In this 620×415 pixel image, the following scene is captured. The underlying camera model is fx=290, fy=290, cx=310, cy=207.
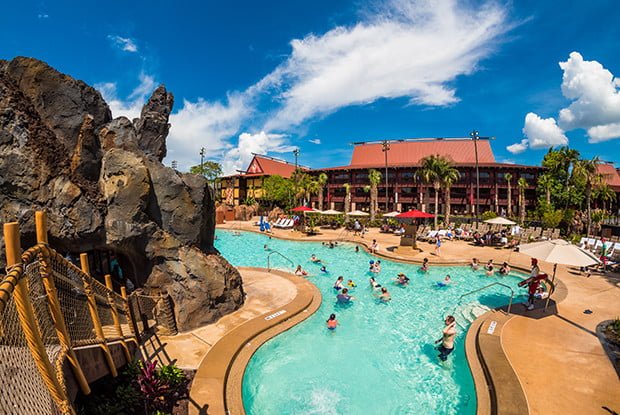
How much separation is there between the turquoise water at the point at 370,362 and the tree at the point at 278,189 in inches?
1461

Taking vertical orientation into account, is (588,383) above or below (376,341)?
above

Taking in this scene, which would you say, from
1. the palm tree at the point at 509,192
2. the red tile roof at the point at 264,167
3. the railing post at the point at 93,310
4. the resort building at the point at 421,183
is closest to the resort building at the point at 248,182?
the red tile roof at the point at 264,167

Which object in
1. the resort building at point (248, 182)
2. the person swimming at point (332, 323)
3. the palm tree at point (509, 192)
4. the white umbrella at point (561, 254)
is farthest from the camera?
the resort building at point (248, 182)

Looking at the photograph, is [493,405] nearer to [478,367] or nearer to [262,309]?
[478,367]

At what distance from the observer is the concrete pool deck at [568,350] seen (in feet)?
20.1

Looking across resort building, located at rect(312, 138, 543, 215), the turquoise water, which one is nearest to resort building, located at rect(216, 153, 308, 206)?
resort building, located at rect(312, 138, 543, 215)

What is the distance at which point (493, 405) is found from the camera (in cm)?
620

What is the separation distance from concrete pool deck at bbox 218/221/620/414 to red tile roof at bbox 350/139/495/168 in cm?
4003

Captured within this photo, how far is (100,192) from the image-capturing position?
9.11 m

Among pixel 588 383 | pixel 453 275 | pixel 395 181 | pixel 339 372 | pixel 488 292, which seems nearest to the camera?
pixel 588 383

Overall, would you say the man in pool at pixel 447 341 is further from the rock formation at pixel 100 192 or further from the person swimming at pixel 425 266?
the person swimming at pixel 425 266

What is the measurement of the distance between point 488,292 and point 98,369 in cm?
1558

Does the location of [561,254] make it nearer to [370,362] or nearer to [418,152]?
[370,362]

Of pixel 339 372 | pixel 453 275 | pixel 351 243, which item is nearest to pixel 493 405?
pixel 339 372
